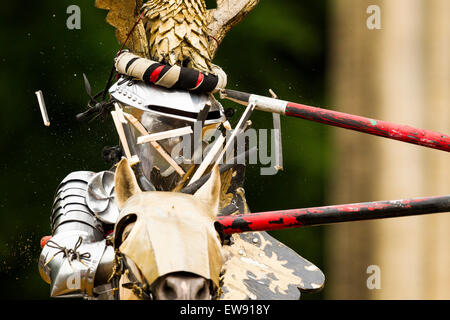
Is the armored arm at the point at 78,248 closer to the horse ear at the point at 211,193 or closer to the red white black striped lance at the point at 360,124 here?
the horse ear at the point at 211,193

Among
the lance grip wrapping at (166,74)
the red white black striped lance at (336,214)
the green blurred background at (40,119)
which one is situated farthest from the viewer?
the green blurred background at (40,119)

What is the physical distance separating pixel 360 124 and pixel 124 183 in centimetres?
69

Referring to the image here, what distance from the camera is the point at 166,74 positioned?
2.59 meters

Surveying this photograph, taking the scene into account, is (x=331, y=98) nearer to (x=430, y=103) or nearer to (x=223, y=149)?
(x=430, y=103)

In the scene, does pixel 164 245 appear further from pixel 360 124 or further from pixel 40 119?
pixel 40 119

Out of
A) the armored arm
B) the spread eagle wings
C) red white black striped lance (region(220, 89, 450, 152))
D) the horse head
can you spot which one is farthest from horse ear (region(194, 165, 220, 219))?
the spread eagle wings

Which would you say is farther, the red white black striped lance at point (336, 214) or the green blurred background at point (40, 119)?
the green blurred background at point (40, 119)

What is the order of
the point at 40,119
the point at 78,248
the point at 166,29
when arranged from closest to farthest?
the point at 78,248 < the point at 166,29 < the point at 40,119

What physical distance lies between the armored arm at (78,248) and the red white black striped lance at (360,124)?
434mm

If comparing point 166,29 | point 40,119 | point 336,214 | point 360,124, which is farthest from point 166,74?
point 40,119

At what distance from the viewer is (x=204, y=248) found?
1.89 m

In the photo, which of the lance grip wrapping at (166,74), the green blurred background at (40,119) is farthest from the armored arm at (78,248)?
the green blurred background at (40,119)

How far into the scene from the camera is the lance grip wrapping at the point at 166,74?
260 cm

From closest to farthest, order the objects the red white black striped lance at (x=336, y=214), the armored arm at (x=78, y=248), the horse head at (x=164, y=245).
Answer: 1. the horse head at (x=164, y=245)
2. the red white black striped lance at (x=336, y=214)
3. the armored arm at (x=78, y=248)
